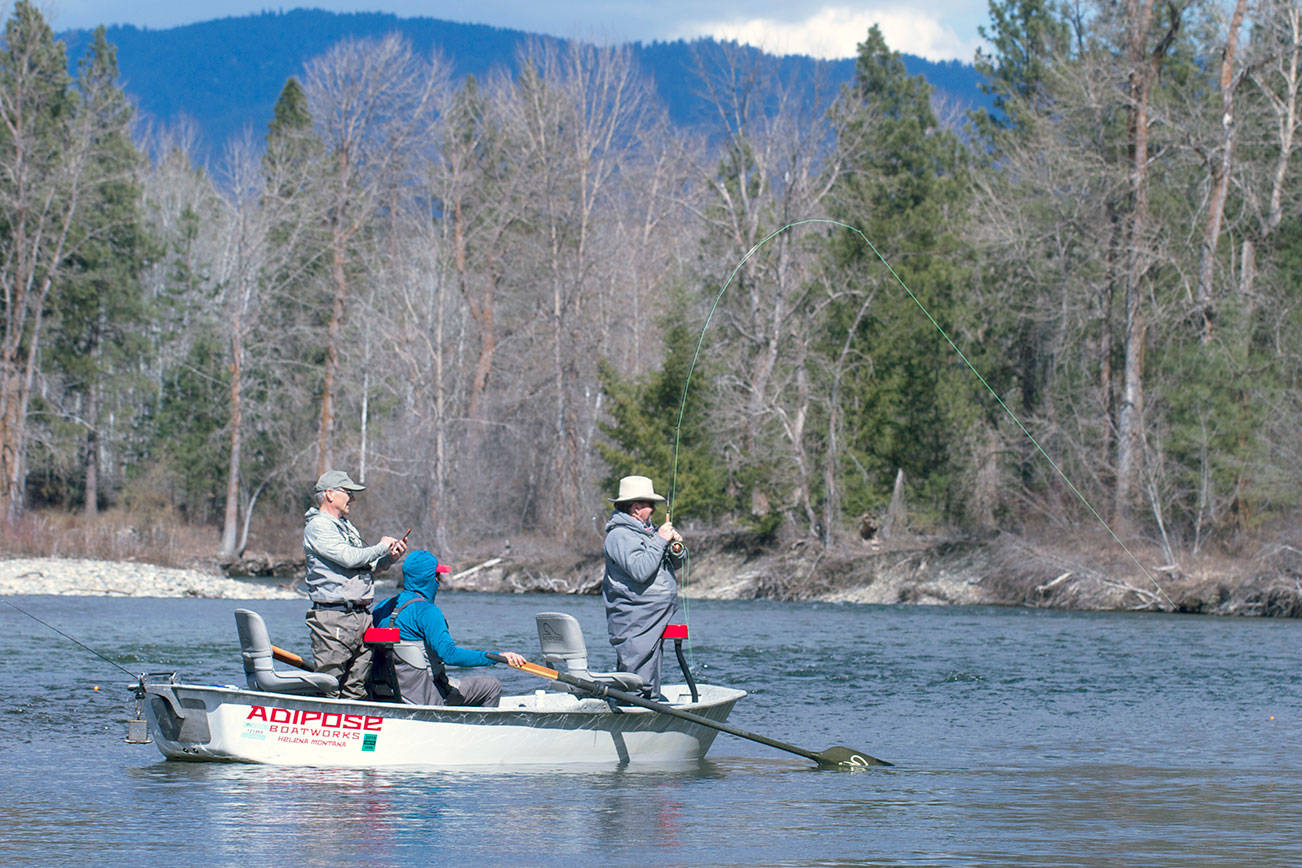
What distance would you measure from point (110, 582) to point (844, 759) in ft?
Answer: 85.4

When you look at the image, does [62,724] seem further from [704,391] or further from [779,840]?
[704,391]

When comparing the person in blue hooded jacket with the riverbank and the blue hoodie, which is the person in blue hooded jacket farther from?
the riverbank

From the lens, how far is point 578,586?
38469 millimetres

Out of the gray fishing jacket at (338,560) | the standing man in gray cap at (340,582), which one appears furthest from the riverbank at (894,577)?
the gray fishing jacket at (338,560)

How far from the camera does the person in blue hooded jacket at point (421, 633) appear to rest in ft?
34.0

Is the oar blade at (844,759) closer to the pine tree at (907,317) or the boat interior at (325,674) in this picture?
the boat interior at (325,674)

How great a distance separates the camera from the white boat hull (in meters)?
10.4

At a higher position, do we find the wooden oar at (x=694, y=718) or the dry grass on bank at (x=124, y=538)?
the wooden oar at (x=694, y=718)

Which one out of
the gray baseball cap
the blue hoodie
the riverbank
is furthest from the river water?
the riverbank

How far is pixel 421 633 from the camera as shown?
1045 centimetres

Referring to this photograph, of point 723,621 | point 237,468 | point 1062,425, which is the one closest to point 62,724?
point 723,621

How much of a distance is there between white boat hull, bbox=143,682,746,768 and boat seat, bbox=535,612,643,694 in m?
0.22

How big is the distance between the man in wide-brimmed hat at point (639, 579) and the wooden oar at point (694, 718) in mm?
243

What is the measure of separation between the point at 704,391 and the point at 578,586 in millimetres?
5817
